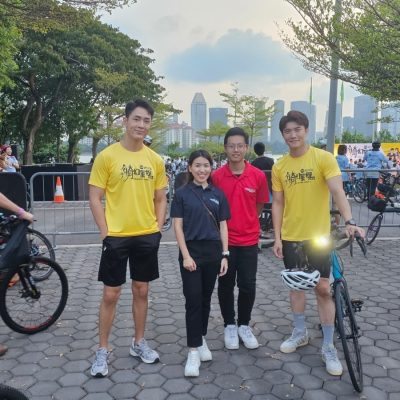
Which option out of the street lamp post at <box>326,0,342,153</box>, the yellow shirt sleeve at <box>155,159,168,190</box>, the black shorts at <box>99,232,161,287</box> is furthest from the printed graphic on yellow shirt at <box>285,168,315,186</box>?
the street lamp post at <box>326,0,342,153</box>

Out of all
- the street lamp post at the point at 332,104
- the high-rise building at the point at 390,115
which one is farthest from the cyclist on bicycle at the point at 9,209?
the high-rise building at the point at 390,115

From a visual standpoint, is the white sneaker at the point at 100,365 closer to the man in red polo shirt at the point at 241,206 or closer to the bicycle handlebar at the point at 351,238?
the man in red polo shirt at the point at 241,206

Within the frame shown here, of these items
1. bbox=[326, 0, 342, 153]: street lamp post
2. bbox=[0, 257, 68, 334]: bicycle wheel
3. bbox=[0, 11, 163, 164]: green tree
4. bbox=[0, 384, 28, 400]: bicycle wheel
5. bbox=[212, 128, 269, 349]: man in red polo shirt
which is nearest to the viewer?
bbox=[0, 384, 28, 400]: bicycle wheel

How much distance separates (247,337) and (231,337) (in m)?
0.14

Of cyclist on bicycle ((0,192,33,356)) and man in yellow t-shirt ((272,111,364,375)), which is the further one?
cyclist on bicycle ((0,192,33,356))

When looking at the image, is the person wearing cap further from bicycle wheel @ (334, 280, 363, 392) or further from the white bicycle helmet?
the white bicycle helmet

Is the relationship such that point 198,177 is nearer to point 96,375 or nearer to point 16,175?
point 96,375

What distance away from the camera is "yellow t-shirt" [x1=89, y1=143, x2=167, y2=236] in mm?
3264

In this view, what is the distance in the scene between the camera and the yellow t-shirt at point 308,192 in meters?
3.41

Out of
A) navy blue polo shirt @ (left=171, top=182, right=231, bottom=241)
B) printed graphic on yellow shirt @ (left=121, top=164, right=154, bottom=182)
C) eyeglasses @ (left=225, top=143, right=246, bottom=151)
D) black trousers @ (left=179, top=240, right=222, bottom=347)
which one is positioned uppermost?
eyeglasses @ (left=225, top=143, right=246, bottom=151)

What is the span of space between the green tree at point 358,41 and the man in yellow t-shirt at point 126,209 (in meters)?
6.09

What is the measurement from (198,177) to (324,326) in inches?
61.2

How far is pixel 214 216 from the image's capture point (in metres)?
3.43

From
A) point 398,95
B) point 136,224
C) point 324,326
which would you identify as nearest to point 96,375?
point 136,224
